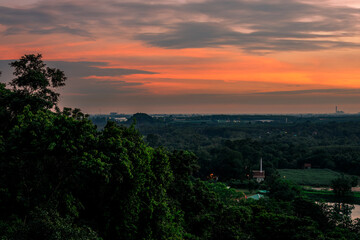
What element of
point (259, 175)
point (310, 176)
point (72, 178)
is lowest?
point (310, 176)

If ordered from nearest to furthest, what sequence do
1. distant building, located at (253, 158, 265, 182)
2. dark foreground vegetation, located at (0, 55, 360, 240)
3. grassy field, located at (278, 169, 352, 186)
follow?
dark foreground vegetation, located at (0, 55, 360, 240) → grassy field, located at (278, 169, 352, 186) → distant building, located at (253, 158, 265, 182)

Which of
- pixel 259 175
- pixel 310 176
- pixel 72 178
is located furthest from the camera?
pixel 310 176

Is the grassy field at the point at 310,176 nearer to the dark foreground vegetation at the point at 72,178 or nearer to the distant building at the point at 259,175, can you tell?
the distant building at the point at 259,175

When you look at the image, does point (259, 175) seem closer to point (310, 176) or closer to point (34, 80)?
point (310, 176)

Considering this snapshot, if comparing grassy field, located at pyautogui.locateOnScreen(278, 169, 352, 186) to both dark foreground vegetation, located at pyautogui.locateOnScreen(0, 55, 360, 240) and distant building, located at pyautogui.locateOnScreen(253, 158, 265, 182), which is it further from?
dark foreground vegetation, located at pyautogui.locateOnScreen(0, 55, 360, 240)

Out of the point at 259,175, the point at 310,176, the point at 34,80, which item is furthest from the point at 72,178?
the point at 310,176

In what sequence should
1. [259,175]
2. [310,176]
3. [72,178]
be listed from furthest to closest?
1. [310,176]
2. [259,175]
3. [72,178]

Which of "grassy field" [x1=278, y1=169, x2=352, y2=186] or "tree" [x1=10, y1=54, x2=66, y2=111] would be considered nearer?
"tree" [x1=10, y1=54, x2=66, y2=111]

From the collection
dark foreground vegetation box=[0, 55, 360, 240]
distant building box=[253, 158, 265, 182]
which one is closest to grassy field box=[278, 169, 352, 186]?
distant building box=[253, 158, 265, 182]

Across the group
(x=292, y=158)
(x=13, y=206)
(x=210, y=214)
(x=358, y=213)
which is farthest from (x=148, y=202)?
(x=292, y=158)
